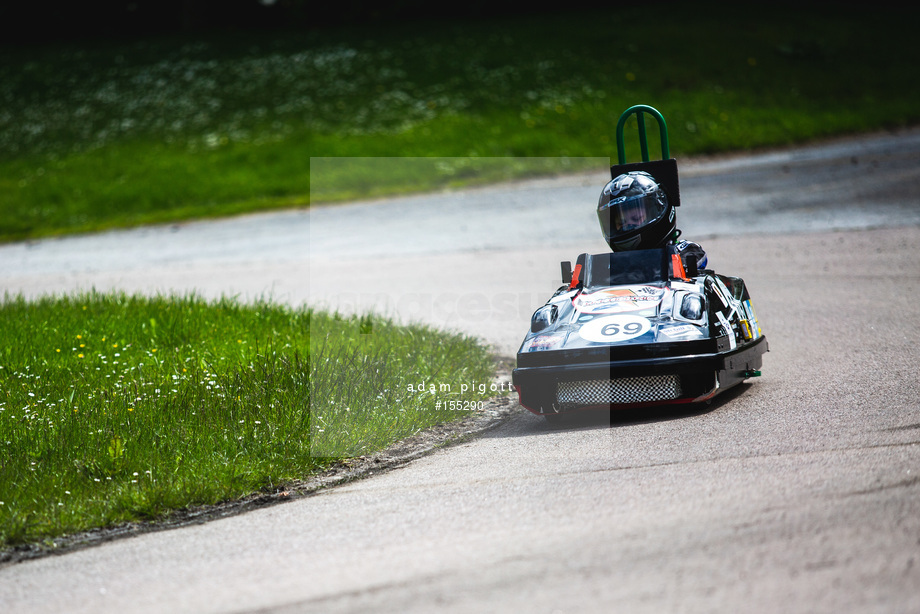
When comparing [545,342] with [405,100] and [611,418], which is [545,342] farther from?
[405,100]

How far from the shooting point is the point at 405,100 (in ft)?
73.8

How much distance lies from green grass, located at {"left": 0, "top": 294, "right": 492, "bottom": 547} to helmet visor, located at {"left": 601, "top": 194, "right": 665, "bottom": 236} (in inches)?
67.1

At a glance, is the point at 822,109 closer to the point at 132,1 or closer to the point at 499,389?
the point at 499,389

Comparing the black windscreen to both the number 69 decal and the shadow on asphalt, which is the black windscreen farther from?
the shadow on asphalt

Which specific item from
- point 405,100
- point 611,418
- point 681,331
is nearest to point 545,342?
point 611,418

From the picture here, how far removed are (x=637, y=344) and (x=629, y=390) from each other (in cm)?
30

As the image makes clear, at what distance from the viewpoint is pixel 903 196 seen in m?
14.2

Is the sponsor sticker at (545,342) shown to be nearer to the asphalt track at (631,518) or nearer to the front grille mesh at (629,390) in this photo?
the front grille mesh at (629,390)

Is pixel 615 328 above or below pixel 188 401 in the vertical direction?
above

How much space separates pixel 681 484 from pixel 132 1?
117ft

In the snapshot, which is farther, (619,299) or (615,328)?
(619,299)

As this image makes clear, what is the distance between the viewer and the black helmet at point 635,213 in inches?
263

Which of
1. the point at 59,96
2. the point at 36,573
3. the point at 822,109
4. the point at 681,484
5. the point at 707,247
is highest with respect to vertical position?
the point at 59,96

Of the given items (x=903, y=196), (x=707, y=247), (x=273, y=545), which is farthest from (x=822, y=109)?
(x=273, y=545)
